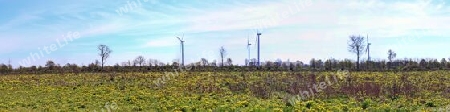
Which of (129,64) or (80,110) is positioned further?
(129,64)

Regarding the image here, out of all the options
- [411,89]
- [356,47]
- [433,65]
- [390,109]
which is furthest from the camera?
[356,47]

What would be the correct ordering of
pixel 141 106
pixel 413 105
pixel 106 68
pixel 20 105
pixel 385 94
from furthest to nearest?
pixel 106 68, pixel 385 94, pixel 20 105, pixel 141 106, pixel 413 105

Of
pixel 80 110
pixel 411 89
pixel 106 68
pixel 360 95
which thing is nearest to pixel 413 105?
pixel 360 95

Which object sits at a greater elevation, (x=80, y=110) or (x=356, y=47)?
(x=356, y=47)

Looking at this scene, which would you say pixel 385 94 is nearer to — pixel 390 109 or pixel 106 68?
pixel 390 109

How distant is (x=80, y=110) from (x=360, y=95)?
11.4 meters

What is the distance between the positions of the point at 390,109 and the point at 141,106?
8716 millimetres

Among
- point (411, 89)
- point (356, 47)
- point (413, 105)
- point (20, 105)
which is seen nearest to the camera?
point (413, 105)

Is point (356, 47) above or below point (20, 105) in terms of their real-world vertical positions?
above

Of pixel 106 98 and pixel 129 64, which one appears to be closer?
pixel 106 98

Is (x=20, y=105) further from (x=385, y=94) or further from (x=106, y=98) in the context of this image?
(x=385, y=94)

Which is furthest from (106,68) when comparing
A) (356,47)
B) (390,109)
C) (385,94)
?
(390,109)

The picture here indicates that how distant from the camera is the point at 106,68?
7125cm

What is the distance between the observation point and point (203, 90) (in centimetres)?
2658
